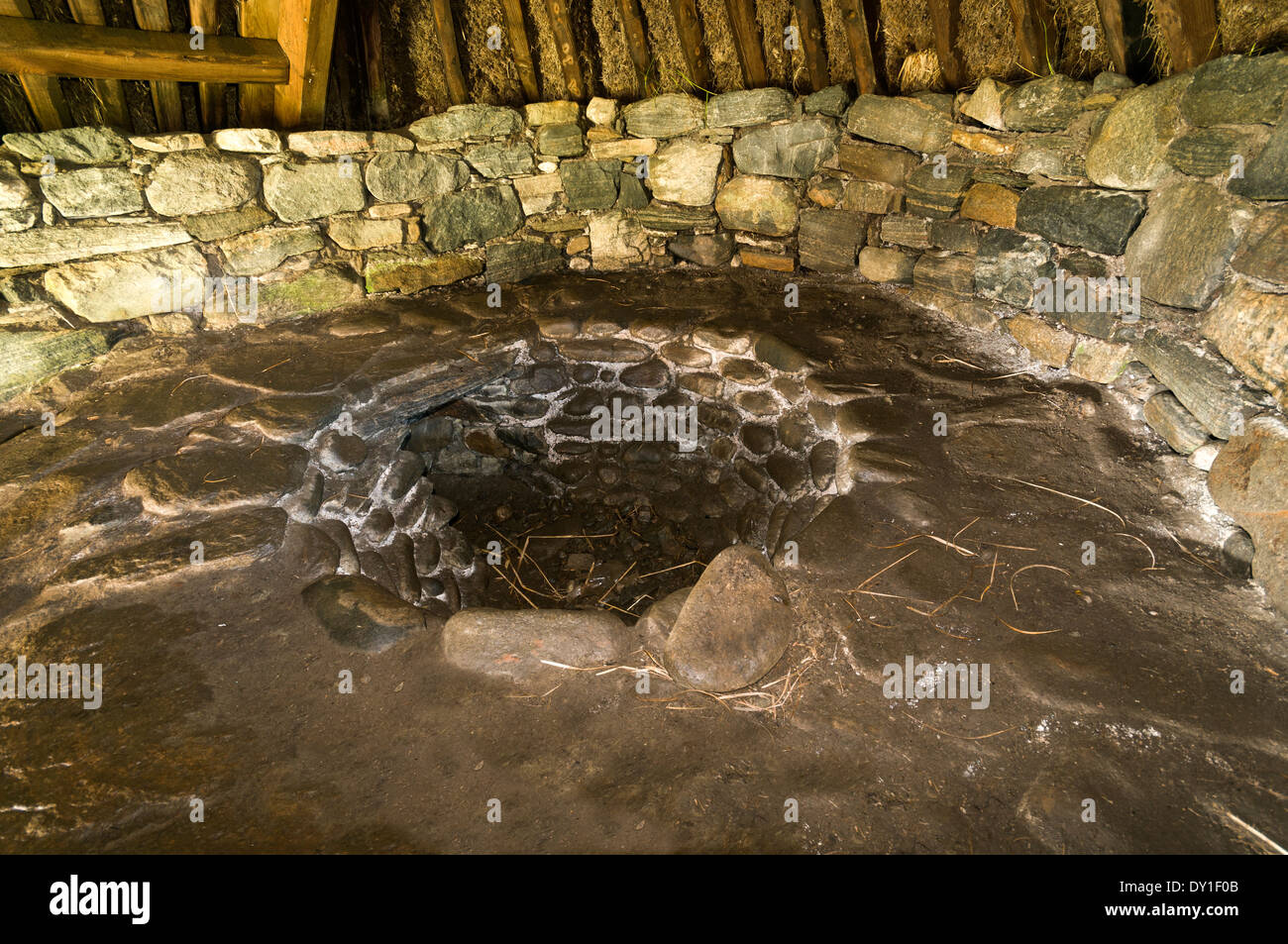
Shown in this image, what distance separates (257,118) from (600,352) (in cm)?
208

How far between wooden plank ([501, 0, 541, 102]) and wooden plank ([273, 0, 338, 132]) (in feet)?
3.11

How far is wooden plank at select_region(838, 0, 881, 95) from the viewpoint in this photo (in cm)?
355

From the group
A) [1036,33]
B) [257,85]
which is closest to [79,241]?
[257,85]

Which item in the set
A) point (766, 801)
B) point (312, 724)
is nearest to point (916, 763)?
point (766, 801)

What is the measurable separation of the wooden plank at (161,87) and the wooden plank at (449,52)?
1206mm

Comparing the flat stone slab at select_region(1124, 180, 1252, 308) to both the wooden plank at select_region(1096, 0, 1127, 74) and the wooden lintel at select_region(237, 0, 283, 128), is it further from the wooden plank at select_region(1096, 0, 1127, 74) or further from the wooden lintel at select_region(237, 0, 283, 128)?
the wooden lintel at select_region(237, 0, 283, 128)

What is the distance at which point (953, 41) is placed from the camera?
343 cm

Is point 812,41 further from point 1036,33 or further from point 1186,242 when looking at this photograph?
point 1186,242

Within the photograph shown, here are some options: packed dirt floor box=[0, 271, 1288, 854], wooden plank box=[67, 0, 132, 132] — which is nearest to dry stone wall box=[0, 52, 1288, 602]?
wooden plank box=[67, 0, 132, 132]

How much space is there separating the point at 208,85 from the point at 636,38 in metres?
2.20

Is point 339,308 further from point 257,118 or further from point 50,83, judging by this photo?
point 50,83

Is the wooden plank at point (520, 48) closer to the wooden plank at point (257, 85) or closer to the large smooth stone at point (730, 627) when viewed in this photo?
the wooden plank at point (257, 85)

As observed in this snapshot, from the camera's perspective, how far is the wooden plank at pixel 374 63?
370 cm
